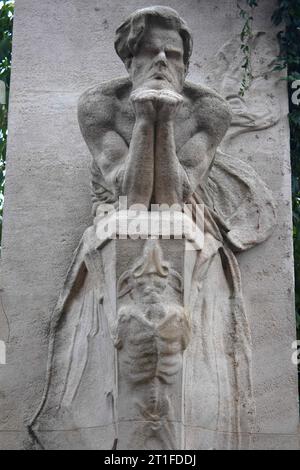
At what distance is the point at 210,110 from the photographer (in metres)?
5.47

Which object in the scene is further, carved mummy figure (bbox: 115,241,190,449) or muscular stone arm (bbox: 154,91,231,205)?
muscular stone arm (bbox: 154,91,231,205)

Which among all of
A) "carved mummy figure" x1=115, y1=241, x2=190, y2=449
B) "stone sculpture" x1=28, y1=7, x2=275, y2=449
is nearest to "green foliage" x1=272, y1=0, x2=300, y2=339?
"stone sculpture" x1=28, y1=7, x2=275, y2=449

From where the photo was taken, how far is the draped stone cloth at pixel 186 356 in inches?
200

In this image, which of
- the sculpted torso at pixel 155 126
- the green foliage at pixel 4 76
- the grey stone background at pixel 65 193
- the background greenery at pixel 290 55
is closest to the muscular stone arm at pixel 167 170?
the sculpted torso at pixel 155 126

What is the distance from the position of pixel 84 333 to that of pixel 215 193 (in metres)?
1.05

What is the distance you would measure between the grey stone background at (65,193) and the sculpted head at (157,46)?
0.86 metres

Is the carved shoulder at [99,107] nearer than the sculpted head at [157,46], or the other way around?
the sculpted head at [157,46]

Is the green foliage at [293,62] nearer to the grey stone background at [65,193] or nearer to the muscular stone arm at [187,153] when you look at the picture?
the grey stone background at [65,193]

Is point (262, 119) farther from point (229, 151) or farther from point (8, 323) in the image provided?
point (8, 323)

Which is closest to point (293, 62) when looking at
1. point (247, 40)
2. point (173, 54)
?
point (247, 40)

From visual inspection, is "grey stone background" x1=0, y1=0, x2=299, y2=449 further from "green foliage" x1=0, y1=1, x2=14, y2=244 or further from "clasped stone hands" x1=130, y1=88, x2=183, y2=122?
"clasped stone hands" x1=130, y1=88, x2=183, y2=122

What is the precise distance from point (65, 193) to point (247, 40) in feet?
4.46

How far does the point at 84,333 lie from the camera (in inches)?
210

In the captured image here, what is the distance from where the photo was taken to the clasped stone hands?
505cm
